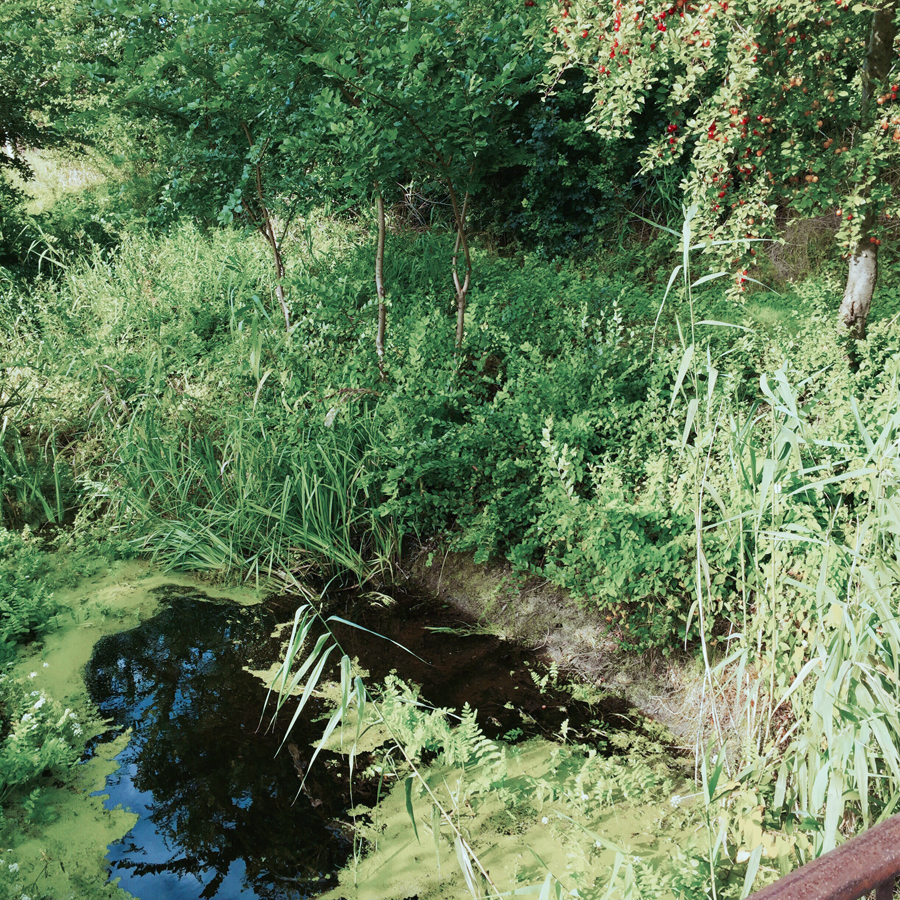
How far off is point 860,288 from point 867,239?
0.24 meters

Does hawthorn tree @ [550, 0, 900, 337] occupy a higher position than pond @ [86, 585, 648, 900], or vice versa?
hawthorn tree @ [550, 0, 900, 337]

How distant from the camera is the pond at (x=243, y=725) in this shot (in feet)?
6.70

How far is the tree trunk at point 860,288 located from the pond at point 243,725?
2410 mm

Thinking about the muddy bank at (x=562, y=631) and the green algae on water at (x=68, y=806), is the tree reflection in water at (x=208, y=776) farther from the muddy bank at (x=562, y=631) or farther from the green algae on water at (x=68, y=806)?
the muddy bank at (x=562, y=631)

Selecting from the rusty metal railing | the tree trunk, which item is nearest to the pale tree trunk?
the tree trunk

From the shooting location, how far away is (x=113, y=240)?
301 inches

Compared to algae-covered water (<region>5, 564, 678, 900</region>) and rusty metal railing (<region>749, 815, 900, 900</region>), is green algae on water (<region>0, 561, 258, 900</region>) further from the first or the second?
rusty metal railing (<region>749, 815, 900, 900</region>)

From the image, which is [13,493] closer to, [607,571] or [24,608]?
[24,608]

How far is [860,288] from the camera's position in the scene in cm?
360

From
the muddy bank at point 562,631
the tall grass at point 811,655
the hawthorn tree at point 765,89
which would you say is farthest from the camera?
the hawthorn tree at point 765,89

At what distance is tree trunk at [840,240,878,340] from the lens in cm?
356

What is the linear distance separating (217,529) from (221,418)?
1.99 ft

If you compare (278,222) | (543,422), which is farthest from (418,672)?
(278,222)

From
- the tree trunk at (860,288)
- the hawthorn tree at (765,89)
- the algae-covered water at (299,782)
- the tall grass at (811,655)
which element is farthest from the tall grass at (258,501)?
the tree trunk at (860,288)
